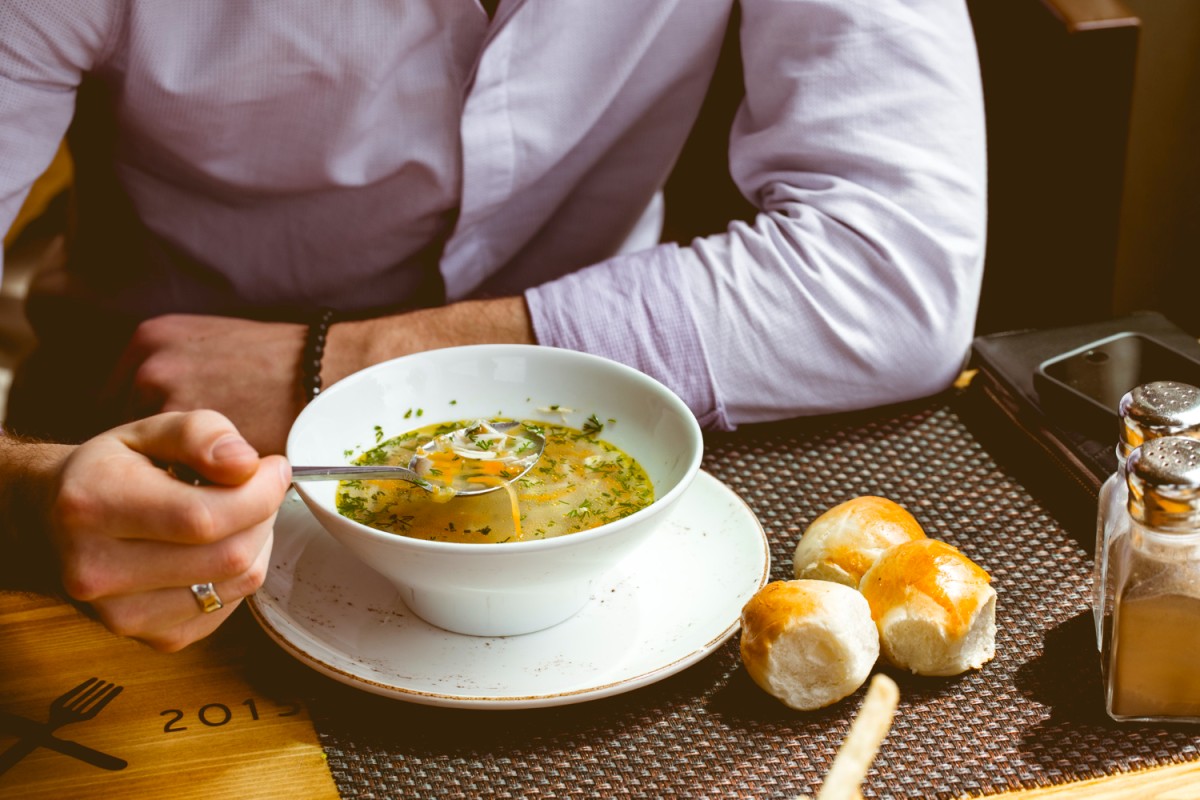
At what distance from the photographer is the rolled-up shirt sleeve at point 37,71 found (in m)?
1.21

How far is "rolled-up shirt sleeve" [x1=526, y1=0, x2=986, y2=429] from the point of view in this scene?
1.24 m

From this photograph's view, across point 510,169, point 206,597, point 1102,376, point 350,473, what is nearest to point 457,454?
point 350,473

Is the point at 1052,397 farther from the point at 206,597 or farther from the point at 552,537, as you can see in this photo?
the point at 206,597

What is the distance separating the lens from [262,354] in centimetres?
124

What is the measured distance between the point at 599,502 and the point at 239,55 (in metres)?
0.76

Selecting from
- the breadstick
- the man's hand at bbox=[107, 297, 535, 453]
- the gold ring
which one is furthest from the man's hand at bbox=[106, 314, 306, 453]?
the breadstick

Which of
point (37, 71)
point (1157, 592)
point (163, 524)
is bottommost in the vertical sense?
point (1157, 592)

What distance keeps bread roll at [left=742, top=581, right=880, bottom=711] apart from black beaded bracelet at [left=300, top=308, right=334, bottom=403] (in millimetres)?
609

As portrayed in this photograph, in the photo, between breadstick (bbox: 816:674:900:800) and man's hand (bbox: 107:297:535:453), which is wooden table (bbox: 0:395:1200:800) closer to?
breadstick (bbox: 816:674:900:800)

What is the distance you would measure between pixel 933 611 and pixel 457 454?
454 mm

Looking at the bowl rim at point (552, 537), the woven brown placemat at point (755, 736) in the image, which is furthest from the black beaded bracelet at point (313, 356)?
the woven brown placemat at point (755, 736)

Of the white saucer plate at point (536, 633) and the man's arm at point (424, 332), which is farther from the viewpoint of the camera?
the man's arm at point (424, 332)

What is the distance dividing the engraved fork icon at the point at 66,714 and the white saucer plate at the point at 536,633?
0.14 meters

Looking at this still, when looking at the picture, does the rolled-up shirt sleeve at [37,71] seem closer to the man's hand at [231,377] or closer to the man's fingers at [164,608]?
the man's hand at [231,377]
